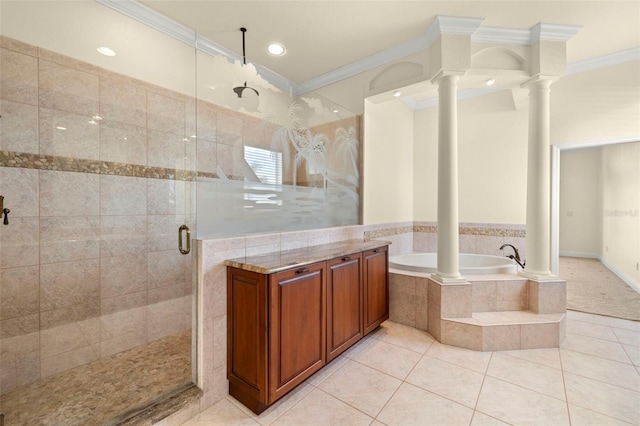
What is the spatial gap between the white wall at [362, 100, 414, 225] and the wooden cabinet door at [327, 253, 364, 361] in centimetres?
112

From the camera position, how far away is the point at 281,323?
1.65 metres

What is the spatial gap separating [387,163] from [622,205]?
3400 mm

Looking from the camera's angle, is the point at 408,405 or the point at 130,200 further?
the point at 130,200

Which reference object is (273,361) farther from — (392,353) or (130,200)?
(130,200)

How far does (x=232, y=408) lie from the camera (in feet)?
5.57

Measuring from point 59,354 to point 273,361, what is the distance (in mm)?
1581

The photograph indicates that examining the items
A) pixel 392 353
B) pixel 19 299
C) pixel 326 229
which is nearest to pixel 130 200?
pixel 19 299

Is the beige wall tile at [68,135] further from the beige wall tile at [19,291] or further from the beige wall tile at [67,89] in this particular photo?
the beige wall tile at [19,291]

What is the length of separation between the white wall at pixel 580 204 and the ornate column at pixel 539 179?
384cm

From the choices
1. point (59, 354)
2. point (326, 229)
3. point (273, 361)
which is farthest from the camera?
point (326, 229)

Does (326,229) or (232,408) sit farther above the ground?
(326,229)

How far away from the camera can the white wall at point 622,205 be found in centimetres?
340

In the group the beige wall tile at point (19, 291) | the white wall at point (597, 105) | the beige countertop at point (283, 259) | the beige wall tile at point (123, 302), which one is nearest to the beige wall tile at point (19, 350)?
the beige wall tile at point (19, 291)

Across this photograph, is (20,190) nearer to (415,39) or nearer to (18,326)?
(18,326)
